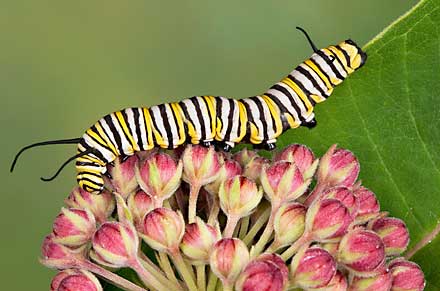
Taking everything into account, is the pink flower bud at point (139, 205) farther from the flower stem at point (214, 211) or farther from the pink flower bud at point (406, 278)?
the pink flower bud at point (406, 278)

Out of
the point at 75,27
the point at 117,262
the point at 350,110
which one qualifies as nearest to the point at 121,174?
the point at 117,262

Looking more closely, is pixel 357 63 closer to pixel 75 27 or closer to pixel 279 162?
pixel 279 162

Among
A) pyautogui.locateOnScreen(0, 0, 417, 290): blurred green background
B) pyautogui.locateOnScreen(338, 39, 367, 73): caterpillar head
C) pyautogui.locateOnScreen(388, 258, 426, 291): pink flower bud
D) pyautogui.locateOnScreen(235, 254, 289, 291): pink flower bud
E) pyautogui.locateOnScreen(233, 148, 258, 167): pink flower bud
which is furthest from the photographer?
pyautogui.locateOnScreen(0, 0, 417, 290): blurred green background

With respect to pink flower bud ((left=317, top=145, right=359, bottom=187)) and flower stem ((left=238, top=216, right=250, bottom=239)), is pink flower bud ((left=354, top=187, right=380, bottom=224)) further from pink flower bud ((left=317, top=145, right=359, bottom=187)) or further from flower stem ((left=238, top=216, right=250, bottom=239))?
flower stem ((left=238, top=216, right=250, bottom=239))

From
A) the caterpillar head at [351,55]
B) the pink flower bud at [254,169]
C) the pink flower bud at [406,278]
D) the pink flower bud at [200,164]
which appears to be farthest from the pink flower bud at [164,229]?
the caterpillar head at [351,55]

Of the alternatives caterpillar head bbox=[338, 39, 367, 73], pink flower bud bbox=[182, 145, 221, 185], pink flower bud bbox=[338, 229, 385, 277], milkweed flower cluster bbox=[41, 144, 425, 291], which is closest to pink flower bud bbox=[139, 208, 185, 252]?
milkweed flower cluster bbox=[41, 144, 425, 291]

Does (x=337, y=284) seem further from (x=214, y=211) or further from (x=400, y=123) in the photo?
(x=400, y=123)
